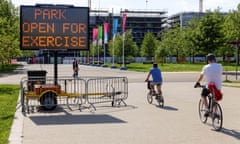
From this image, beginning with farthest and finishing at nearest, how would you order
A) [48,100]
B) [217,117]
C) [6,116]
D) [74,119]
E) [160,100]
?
[160,100]
[48,100]
[6,116]
[74,119]
[217,117]

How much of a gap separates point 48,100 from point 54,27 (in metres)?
2.56

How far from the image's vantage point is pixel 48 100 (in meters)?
13.7

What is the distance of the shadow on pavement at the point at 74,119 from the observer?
11141 millimetres

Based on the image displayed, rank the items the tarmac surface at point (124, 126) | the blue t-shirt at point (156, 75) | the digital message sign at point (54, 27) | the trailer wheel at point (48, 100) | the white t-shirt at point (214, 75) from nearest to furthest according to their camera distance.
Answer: the tarmac surface at point (124, 126)
the white t-shirt at point (214, 75)
the trailer wheel at point (48, 100)
the digital message sign at point (54, 27)
the blue t-shirt at point (156, 75)

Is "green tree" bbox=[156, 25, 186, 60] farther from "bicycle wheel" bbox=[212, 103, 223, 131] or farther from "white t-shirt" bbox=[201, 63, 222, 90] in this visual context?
"bicycle wheel" bbox=[212, 103, 223, 131]

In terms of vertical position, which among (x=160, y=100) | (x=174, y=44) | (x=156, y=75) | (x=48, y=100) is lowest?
(x=160, y=100)

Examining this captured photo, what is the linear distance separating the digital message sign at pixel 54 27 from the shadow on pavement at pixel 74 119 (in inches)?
120

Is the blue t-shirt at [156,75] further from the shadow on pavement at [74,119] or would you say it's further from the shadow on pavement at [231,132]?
the shadow on pavement at [231,132]

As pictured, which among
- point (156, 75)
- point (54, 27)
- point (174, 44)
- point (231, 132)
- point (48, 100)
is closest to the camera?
point (231, 132)

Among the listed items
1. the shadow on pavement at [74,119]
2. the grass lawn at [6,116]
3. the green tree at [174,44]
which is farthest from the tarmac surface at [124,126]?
the green tree at [174,44]

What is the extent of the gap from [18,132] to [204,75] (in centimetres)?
466

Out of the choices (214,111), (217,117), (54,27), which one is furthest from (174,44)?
(217,117)

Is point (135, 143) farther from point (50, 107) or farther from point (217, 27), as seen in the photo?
point (217, 27)

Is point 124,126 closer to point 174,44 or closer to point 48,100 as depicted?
point 48,100
